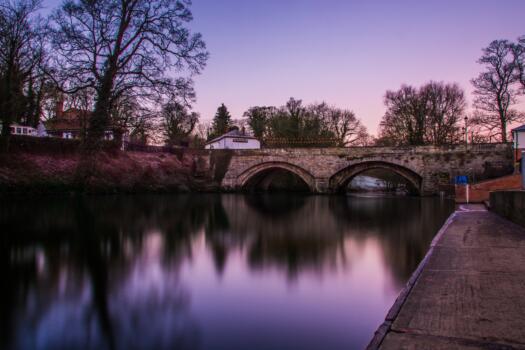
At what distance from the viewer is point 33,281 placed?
5.25 m

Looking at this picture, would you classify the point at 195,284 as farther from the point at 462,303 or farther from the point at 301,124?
the point at 301,124

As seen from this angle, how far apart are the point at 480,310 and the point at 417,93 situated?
35012mm

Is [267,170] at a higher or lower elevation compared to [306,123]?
lower

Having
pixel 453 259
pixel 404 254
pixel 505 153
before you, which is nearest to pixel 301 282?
pixel 453 259

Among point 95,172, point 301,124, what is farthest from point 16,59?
point 301,124

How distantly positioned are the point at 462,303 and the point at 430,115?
33551 mm

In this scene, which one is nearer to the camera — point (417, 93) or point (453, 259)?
point (453, 259)

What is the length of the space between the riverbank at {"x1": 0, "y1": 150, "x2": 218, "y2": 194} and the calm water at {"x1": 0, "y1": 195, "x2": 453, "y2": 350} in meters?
9.55

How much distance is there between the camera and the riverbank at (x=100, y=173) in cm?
1983

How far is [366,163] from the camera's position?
87.2 feet

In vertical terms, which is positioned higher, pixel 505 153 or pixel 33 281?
pixel 505 153

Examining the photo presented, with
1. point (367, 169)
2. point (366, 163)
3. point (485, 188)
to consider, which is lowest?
point (485, 188)

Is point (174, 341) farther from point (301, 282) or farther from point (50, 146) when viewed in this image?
point (50, 146)

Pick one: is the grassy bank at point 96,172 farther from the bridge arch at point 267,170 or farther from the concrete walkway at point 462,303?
the concrete walkway at point 462,303
